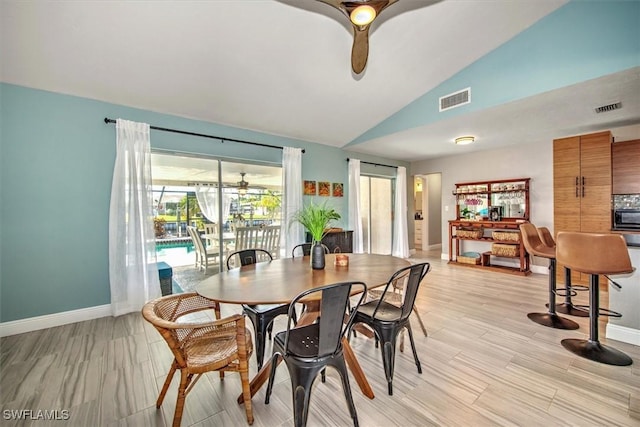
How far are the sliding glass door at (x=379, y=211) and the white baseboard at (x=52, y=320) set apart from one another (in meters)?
5.26

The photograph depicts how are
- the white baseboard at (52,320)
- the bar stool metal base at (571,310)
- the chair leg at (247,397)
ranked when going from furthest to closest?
the bar stool metal base at (571,310), the white baseboard at (52,320), the chair leg at (247,397)

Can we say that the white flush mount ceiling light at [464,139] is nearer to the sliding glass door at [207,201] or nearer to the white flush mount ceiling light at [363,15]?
the sliding glass door at [207,201]

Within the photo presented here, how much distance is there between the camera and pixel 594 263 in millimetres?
2193

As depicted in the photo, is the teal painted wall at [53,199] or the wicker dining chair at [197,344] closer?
the wicker dining chair at [197,344]

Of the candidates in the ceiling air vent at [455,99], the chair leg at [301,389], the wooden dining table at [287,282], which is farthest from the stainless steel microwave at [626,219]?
the chair leg at [301,389]

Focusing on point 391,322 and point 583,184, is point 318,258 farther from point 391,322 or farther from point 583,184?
point 583,184

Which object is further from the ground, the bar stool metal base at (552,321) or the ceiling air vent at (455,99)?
the ceiling air vent at (455,99)

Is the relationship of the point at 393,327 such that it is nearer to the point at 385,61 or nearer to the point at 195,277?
the point at 385,61

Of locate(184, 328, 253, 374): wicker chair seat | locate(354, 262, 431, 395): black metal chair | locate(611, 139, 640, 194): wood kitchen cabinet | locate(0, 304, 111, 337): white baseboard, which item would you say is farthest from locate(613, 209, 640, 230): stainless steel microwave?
locate(0, 304, 111, 337): white baseboard

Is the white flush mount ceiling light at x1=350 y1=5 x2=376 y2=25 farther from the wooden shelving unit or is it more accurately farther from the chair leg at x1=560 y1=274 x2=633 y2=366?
the wooden shelving unit

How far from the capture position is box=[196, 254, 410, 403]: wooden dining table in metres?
1.58

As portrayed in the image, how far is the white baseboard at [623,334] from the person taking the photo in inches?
94.0

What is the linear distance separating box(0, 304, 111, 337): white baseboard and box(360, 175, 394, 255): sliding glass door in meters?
5.26

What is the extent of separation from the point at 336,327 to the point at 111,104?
3777 mm
